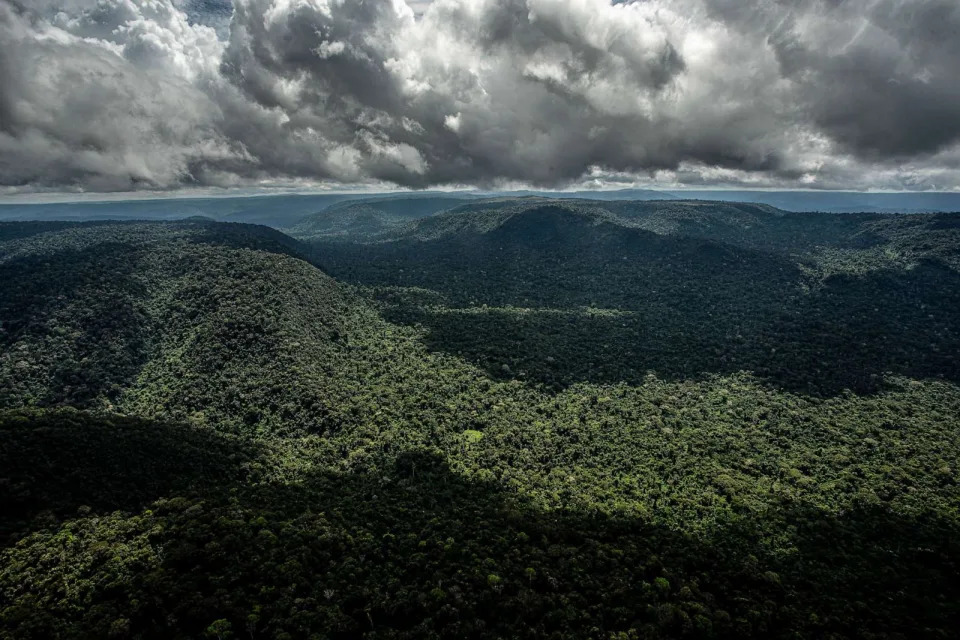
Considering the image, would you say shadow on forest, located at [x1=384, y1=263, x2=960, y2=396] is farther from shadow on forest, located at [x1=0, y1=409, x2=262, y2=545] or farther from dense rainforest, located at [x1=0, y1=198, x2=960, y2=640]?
shadow on forest, located at [x1=0, y1=409, x2=262, y2=545]

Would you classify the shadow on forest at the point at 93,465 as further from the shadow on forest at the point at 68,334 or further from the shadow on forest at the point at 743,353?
the shadow on forest at the point at 743,353

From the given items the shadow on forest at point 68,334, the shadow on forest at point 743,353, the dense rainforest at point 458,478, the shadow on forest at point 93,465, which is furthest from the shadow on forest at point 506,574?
the shadow on forest at point 68,334

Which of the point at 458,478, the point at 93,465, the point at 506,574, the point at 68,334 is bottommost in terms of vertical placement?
the point at 458,478

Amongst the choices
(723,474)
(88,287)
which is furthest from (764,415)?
(88,287)

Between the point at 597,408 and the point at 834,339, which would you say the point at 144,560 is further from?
the point at 834,339

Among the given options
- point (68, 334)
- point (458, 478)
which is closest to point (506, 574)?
point (458, 478)

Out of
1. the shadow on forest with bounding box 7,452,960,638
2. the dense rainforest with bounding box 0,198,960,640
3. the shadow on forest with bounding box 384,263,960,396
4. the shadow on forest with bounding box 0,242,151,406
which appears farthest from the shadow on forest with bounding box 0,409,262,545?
the shadow on forest with bounding box 384,263,960,396

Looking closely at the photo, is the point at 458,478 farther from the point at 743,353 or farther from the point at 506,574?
the point at 743,353
